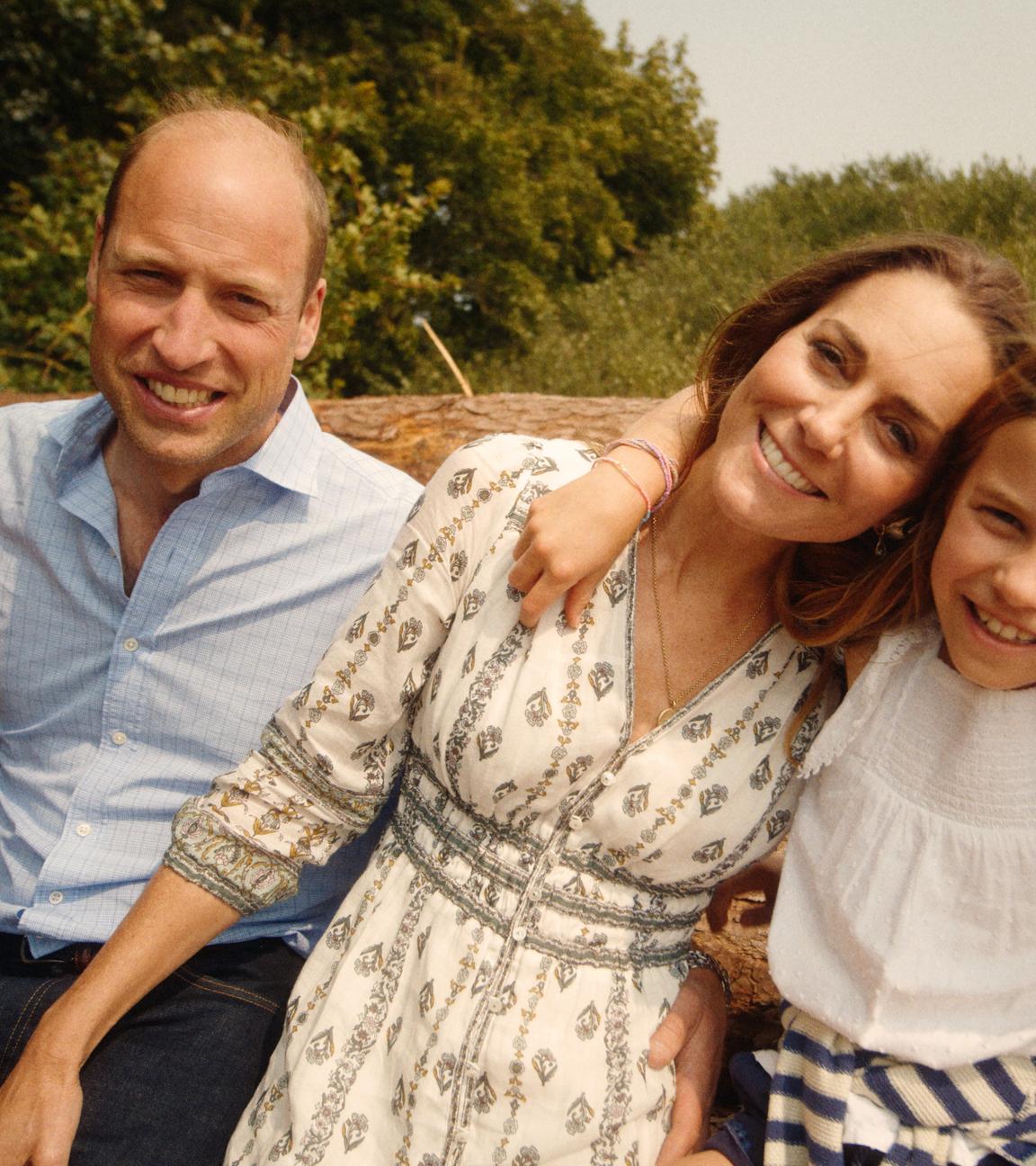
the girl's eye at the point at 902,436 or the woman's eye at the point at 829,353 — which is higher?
Answer: the woman's eye at the point at 829,353

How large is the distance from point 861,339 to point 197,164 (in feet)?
4.28

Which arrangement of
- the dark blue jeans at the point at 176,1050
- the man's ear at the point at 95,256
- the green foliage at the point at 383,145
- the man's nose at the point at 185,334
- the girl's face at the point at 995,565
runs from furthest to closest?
the green foliage at the point at 383,145 < the man's ear at the point at 95,256 < the man's nose at the point at 185,334 < the dark blue jeans at the point at 176,1050 < the girl's face at the point at 995,565

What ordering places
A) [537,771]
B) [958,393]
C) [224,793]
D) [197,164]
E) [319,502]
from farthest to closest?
[319,502], [197,164], [224,793], [537,771], [958,393]

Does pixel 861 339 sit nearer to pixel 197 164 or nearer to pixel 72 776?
pixel 197 164

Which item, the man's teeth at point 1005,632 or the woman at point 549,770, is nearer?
the man's teeth at point 1005,632

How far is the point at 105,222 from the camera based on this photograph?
211cm

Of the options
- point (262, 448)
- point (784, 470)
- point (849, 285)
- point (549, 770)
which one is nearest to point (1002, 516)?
point (784, 470)

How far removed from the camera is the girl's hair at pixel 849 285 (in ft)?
5.07

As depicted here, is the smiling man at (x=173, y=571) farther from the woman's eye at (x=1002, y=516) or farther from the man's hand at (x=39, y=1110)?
the woman's eye at (x=1002, y=516)

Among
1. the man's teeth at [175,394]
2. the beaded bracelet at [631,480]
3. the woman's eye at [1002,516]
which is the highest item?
the woman's eye at [1002,516]

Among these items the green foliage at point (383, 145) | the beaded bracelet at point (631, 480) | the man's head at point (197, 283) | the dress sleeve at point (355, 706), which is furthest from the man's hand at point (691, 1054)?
the green foliage at point (383, 145)

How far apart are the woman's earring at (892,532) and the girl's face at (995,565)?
0.14 metres

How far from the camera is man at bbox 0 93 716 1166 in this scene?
199 centimetres

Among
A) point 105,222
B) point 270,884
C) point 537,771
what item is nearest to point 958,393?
point 537,771
